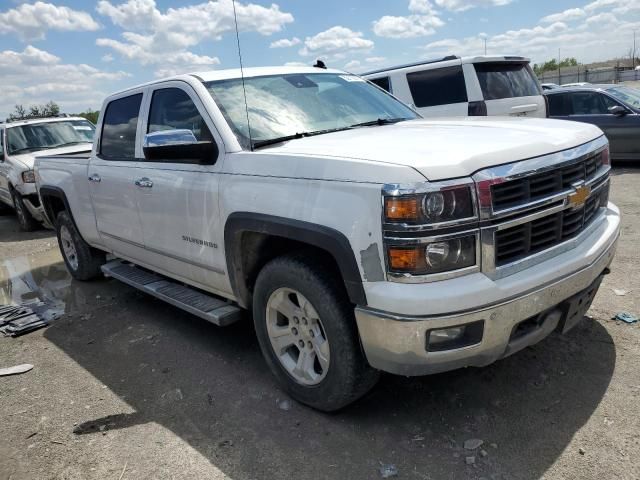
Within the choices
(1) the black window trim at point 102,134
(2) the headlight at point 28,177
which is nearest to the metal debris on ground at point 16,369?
(1) the black window trim at point 102,134

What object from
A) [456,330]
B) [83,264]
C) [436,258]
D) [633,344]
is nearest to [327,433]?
[456,330]

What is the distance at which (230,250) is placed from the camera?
134 inches

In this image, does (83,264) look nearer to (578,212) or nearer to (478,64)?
(578,212)

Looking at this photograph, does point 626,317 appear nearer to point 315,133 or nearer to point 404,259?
point 404,259

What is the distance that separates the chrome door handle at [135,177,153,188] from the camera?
4078 mm

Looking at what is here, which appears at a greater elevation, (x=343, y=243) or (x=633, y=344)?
(x=343, y=243)

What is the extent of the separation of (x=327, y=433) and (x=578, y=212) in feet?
5.94

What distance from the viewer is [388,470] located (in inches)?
104

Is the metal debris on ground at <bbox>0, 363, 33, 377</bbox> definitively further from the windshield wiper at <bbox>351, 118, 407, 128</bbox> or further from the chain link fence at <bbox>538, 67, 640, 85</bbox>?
the chain link fence at <bbox>538, 67, 640, 85</bbox>

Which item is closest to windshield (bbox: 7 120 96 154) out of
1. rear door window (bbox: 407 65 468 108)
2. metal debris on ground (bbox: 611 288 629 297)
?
rear door window (bbox: 407 65 468 108)

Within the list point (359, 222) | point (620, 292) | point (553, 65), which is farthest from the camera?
point (553, 65)

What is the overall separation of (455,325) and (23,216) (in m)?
9.56

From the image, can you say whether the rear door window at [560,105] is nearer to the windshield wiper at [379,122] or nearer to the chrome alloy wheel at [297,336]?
the windshield wiper at [379,122]

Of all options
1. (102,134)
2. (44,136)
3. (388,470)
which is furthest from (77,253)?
(44,136)
